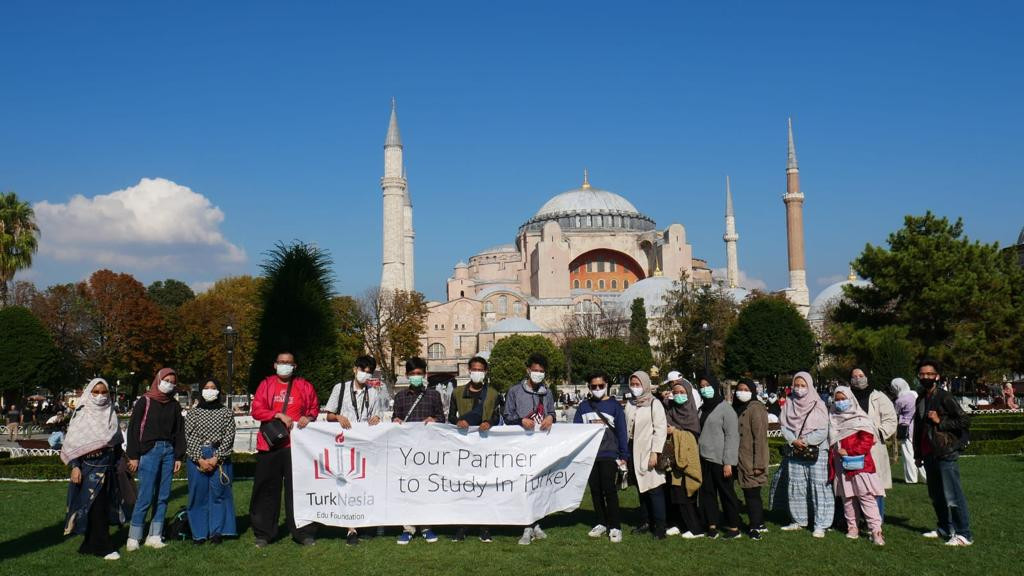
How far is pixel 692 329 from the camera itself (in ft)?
128

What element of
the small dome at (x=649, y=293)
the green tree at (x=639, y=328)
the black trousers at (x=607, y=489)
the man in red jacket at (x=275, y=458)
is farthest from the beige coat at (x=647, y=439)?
the small dome at (x=649, y=293)

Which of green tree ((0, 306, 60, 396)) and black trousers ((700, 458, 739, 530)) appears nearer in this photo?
black trousers ((700, 458, 739, 530))

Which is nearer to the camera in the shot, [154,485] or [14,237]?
[154,485]

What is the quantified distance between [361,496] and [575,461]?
5.85 feet

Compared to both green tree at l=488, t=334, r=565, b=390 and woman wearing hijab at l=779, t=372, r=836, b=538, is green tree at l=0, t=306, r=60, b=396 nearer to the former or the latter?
green tree at l=488, t=334, r=565, b=390

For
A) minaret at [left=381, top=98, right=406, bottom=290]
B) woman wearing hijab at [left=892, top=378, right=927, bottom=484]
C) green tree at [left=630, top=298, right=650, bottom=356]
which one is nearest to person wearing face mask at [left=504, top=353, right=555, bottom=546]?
woman wearing hijab at [left=892, top=378, right=927, bottom=484]

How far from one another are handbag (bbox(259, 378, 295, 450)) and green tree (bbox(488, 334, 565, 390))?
36327mm

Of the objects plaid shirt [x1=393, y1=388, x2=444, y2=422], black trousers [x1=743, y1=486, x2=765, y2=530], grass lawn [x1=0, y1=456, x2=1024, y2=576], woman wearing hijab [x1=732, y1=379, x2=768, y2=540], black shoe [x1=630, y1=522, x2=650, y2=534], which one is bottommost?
grass lawn [x1=0, y1=456, x2=1024, y2=576]

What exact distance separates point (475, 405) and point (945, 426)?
3.73 m

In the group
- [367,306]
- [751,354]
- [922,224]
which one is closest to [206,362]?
[367,306]

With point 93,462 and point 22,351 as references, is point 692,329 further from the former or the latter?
point 93,462

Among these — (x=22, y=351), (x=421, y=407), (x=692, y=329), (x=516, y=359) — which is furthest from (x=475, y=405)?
(x=516, y=359)

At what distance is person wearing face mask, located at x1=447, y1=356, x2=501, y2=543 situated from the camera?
6.81 meters

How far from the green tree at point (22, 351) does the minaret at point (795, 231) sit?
4332 centimetres
